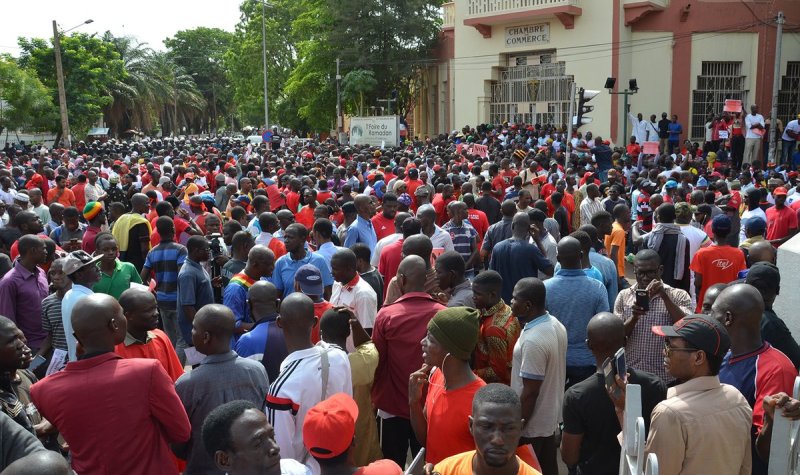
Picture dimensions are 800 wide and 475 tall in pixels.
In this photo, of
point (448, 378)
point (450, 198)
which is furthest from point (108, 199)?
point (448, 378)

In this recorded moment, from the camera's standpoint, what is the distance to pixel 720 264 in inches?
258

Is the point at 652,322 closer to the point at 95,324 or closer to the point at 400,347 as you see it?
the point at 400,347

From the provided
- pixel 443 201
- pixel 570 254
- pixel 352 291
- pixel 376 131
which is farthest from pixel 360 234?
pixel 376 131

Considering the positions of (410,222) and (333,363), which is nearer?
(333,363)

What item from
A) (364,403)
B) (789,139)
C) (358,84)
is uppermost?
(358,84)

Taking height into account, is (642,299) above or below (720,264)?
above

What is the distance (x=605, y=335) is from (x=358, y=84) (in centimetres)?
3186

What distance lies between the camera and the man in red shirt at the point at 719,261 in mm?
6555

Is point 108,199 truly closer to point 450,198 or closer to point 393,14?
point 450,198

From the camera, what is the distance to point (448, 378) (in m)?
3.61

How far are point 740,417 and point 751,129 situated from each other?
19.7 metres

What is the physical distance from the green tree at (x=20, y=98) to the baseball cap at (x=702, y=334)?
3513cm

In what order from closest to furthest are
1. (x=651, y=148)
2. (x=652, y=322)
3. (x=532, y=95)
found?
1. (x=652, y=322)
2. (x=651, y=148)
3. (x=532, y=95)

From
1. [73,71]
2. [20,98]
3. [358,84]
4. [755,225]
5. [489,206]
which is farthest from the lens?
[73,71]
